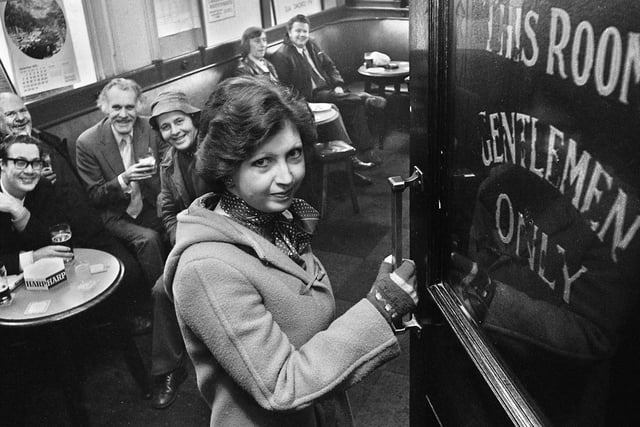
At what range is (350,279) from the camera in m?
3.86

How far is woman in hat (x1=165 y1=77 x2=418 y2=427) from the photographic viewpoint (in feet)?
A: 3.86

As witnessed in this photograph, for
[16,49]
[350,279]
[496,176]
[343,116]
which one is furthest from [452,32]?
[343,116]

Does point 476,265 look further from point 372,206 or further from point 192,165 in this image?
point 372,206

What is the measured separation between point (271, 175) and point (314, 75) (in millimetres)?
3127

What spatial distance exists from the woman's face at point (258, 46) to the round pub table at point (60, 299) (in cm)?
179

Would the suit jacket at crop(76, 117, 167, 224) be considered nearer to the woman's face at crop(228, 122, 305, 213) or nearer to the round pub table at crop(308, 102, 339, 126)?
the round pub table at crop(308, 102, 339, 126)

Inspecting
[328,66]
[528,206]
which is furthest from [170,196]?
[528,206]

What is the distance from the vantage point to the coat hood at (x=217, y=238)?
4.19 ft

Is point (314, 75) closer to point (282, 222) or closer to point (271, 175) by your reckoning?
point (282, 222)

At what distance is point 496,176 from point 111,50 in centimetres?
261

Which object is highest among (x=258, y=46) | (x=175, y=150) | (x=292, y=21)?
(x=292, y=21)

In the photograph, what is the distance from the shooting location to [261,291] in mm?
1272

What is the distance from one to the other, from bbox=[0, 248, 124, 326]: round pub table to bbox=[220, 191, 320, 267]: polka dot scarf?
1295mm

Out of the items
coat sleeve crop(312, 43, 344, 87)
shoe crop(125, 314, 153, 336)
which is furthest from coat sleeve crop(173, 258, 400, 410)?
coat sleeve crop(312, 43, 344, 87)
